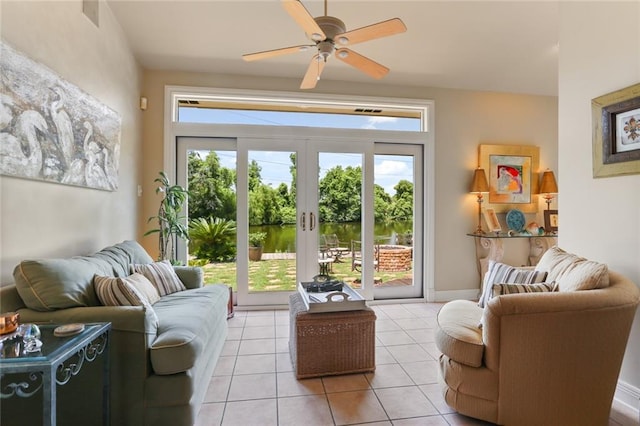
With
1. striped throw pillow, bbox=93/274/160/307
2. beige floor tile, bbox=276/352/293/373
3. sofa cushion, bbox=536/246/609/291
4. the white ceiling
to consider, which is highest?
the white ceiling

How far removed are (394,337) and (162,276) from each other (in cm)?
213

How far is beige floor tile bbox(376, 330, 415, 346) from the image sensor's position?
2844 millimetres

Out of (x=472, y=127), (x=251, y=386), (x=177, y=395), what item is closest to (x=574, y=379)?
(x=251, y=386)

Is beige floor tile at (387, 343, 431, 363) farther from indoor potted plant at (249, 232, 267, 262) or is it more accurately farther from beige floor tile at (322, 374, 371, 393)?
indoor potted plant at (249, 232, 267, 262)

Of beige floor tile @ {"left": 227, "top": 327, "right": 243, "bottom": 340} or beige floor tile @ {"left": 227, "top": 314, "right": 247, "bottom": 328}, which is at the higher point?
beige floor tile @ {"left": 227, "top": 314, "right": 247, "bottom": 328}

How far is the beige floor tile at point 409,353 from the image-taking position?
252cm

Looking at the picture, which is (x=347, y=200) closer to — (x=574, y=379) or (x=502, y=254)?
(x=502, y=254)

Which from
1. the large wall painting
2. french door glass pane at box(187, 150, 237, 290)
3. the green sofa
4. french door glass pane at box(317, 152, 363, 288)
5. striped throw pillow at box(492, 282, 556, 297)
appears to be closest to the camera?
the green sofa

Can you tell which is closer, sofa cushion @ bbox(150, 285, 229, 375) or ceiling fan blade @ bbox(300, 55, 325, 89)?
sofa cushion @ bbox(150, 285, 229, 375)

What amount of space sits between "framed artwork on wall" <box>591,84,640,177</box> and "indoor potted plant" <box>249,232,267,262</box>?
3.14 meters

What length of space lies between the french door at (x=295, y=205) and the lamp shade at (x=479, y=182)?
999 millimetres

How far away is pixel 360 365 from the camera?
2.27m

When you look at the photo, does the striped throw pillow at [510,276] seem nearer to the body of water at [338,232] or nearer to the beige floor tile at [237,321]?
the body of water at [338,232]

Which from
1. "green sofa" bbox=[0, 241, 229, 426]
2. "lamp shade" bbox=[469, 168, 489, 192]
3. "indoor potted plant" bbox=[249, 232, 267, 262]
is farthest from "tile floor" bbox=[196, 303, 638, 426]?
"lamp shade" bbox=[469, 168, 489, 192]
